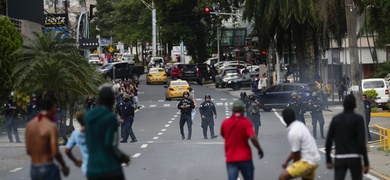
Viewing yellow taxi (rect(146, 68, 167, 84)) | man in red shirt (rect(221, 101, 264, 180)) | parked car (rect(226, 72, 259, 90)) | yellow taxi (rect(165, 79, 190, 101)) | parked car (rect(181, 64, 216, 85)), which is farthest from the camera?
yellow taxi (rect(146, 68, 167, 84))

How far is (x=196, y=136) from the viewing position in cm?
3200

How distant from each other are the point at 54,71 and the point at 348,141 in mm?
20219

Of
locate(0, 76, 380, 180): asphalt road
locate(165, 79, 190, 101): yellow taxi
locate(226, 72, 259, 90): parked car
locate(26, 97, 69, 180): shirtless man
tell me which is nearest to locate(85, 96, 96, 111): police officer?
locate(0, 76, 380, 180): asphalt road

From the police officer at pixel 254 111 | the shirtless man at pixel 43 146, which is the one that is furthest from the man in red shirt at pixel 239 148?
the police officer at pixel 254 111

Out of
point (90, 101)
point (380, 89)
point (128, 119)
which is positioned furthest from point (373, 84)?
point (128, 119)

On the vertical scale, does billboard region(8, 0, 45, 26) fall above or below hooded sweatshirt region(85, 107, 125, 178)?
above

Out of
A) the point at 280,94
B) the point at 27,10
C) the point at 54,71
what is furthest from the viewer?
the point at 27,10

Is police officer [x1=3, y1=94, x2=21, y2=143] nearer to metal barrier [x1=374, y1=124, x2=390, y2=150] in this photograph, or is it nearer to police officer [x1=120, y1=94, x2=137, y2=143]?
police officer [x1=120, y1=94, x2=137, y2=143]

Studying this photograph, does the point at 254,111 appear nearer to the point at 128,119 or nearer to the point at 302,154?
the point at 128,119

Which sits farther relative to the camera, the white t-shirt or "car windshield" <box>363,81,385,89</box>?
"car windshield" <box>363,81,385,89</box>

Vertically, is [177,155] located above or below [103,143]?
below

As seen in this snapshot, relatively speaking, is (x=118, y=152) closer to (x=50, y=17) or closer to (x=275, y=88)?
(x=275, y=88)

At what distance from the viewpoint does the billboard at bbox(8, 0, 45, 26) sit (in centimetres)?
4900

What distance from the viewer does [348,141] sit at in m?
12.2
